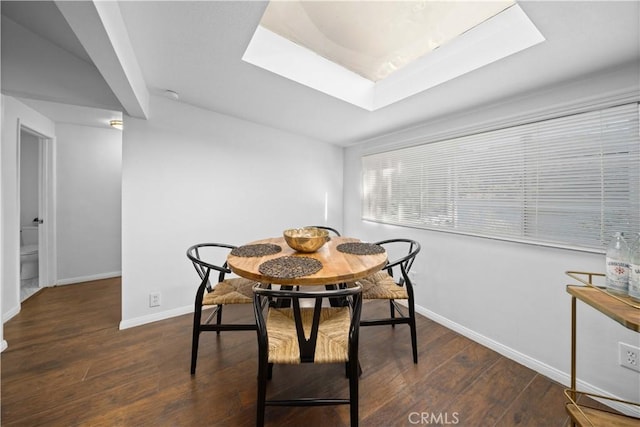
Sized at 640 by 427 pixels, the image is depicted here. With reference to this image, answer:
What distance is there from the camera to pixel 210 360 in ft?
5.90

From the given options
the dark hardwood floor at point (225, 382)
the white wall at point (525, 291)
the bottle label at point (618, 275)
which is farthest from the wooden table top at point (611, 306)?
the dark hardwood floor at point (225, 382)

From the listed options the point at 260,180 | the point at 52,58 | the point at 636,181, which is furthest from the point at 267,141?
the point at 636,181

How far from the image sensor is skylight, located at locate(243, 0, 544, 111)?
139 centimetres

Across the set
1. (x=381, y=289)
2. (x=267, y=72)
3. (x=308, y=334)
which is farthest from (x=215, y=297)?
(x=267, y=72)

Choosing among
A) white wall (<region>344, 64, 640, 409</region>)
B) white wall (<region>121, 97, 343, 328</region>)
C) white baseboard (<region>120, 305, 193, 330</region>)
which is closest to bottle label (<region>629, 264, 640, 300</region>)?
white wall (<region>344, 64, 640, 409</region>)

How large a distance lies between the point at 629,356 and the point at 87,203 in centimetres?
548

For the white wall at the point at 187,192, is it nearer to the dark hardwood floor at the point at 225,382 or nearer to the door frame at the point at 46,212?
the dark hardwood floor at the point at 225,382

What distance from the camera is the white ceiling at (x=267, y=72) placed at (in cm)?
115

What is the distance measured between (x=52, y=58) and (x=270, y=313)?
2709 mm

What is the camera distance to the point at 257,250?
1.79m

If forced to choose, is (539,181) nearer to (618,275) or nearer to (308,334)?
(618,275)

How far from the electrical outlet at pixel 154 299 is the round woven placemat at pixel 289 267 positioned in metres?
1.61

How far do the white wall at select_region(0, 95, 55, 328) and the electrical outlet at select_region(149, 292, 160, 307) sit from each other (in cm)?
118

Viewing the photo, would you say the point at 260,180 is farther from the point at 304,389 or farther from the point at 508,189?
the point at 508,189
